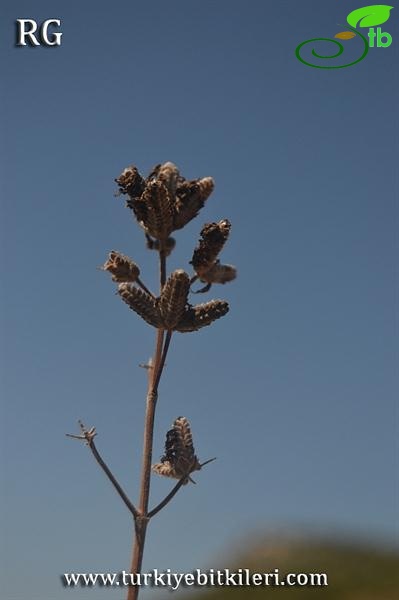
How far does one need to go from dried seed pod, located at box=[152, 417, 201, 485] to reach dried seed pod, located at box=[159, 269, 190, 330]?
0.65m

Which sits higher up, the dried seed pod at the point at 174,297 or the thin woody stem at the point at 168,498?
the dried seed pod at the point at 174,297

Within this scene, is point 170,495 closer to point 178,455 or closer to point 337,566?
point 178,455

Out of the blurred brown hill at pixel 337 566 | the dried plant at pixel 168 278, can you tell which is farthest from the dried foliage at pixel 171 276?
the blurred brown hill at pixel 337 566

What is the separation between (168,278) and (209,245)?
0.33 metres

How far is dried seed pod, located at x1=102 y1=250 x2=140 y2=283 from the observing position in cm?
473

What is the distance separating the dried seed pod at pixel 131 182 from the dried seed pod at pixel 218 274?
0.62m

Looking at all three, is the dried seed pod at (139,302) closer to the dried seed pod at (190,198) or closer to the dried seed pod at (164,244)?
the dried seed pod at (164,244)

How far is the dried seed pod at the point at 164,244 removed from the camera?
4.77 m

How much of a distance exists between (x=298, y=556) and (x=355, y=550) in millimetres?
7383

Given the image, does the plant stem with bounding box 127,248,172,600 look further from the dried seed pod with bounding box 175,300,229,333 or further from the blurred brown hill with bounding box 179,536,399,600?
the blurred brown hill with bounding box 179,536,399,600

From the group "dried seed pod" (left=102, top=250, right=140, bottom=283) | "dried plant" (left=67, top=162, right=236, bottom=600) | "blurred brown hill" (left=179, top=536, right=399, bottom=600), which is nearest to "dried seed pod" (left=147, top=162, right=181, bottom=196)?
"dried plant" (left=67, top=162, right=236, bottom=600)

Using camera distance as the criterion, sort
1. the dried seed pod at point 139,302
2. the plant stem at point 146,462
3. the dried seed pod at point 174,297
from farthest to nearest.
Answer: the dried seed pod at point 139,302
the dried seed pod at point 174,297
the plant stem at point 146,462

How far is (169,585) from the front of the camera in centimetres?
521

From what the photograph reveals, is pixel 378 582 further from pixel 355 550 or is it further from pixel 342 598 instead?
pixel 355 550
